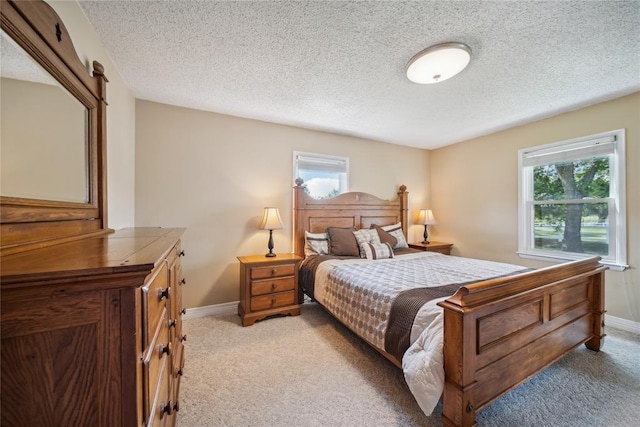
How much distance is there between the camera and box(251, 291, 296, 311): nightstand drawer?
262 cm

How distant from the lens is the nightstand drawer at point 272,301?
2625 mm

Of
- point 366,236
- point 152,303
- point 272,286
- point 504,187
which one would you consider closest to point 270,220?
point 272,286

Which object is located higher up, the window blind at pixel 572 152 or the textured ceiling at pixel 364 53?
the textured ceiling at pixel 364 53

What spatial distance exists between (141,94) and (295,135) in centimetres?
171

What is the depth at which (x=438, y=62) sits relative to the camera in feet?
6.01

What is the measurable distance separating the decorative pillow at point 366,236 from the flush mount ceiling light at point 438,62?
1859 millimetres

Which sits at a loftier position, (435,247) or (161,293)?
(161,293)

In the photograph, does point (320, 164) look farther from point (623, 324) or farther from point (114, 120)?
point (623, 324)

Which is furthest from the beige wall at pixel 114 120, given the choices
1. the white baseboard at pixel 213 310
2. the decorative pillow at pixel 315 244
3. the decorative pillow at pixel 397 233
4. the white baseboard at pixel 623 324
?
the white baseboard at pixel 623 324

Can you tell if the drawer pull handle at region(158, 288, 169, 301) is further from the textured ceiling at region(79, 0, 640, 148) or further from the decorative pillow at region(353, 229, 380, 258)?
the decorative pillow at region(353, 229, 380, 258)

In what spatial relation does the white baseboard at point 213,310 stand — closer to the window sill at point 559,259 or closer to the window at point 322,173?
the window at point 322,173

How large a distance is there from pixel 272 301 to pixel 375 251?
137 centimetres

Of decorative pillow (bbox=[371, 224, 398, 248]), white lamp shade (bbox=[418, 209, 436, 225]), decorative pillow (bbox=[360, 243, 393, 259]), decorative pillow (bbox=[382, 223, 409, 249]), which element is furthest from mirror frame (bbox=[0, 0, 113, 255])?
white lamp shade (bbox=[418, 209, 436, 225])

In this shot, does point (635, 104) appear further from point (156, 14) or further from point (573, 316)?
point (156, 14)
